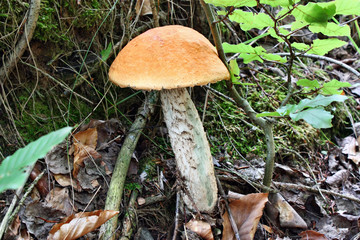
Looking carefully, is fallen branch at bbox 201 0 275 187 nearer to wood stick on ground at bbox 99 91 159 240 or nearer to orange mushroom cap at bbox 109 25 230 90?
orange mushroom cap at bbox 109 25 230 90

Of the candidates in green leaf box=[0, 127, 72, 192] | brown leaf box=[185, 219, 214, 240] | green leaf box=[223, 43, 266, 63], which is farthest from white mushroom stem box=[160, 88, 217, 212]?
green leaf box=[0, 127, 72, 192]

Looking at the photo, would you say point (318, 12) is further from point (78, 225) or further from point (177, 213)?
point (78, 225)

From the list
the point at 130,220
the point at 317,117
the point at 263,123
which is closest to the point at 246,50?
the point at 263,123

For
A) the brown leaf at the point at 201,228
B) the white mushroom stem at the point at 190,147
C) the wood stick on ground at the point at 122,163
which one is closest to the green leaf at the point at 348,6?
the white mushroom stem at the point at 190,147

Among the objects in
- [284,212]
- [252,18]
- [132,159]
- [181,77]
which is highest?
[252,18]

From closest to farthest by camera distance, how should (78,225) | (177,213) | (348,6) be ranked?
(348,6) → (78,225) → (177,213)
